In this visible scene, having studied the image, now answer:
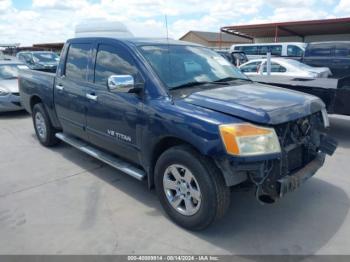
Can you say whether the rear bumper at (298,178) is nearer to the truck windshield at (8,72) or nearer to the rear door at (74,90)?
the rear door at (74,90)

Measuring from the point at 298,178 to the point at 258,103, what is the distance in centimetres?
78

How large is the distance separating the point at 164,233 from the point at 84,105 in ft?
6.72

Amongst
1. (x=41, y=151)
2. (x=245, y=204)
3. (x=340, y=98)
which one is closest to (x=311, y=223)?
(x=245, y=204)

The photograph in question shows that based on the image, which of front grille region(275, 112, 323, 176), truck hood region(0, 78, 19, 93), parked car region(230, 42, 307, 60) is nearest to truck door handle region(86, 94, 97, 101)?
front grille region(275, 112, 323, 176)

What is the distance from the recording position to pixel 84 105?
4.39 meters

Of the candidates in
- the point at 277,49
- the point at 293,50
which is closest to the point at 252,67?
the point at 293,50

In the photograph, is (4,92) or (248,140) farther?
(4,92)

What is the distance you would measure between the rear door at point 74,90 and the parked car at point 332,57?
10.7m

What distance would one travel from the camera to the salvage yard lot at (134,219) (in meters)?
3.08

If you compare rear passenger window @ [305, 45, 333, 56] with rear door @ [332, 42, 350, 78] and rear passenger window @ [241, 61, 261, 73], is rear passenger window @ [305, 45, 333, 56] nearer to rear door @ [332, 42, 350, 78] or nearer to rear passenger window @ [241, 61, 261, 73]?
rear door @ [332, 42, 350, 78]

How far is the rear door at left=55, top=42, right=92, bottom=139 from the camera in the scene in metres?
4.47

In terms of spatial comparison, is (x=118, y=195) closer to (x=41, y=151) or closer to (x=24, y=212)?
(x=24, y=212)

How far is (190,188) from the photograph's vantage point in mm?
3197

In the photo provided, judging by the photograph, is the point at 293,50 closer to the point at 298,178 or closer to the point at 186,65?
the point at 186,65
